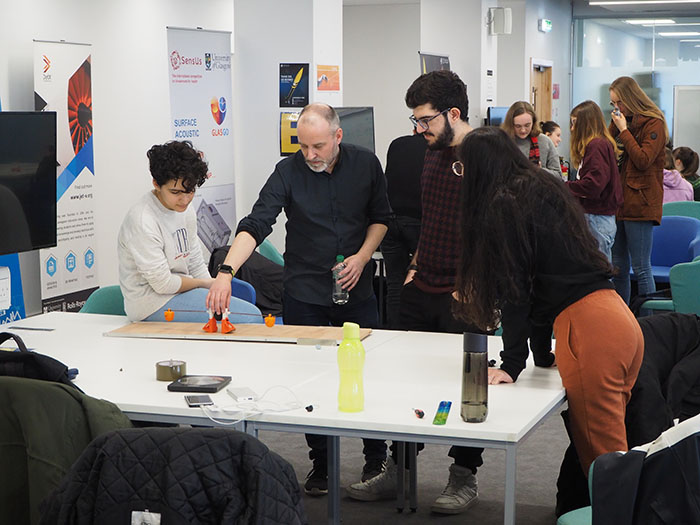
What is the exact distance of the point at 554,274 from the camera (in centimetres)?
272

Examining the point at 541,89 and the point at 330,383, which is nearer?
the point at 330,383

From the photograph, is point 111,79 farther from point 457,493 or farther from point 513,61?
point 513,61

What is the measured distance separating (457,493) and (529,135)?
5402mm

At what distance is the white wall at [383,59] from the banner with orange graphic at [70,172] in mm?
6933

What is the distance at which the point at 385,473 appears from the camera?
3.88m

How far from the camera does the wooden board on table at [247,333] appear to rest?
3467 mm

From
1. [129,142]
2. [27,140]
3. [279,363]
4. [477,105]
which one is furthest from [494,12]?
[279,363]

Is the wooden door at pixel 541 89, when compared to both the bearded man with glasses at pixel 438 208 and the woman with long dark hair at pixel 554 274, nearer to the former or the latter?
the bearded man with glasses at pixel 438 208

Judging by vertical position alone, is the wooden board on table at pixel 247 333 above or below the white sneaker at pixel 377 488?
above

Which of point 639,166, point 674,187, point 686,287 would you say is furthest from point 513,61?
point 686,287

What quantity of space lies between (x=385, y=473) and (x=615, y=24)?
1235 centimetres

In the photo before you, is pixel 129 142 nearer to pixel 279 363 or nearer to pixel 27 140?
pixel 27 140

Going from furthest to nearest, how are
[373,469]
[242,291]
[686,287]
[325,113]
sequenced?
1. [686,287]
2. [242,291]
3. [373,469]
4. [325,113]

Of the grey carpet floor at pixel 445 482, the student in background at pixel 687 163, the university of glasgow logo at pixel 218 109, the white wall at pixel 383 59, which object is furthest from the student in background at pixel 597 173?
the white wall at pixel 383 59
